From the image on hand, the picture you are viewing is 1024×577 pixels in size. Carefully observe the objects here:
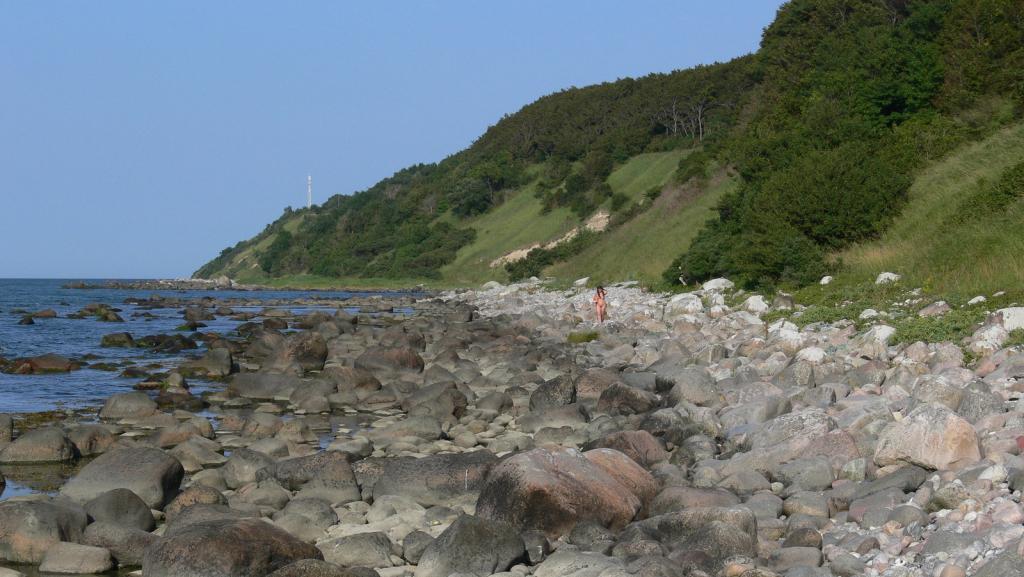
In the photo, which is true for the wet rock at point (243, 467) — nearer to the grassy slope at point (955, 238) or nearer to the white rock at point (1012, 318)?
the white rock at point (1012, 318)

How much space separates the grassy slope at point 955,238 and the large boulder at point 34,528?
49.9 feet

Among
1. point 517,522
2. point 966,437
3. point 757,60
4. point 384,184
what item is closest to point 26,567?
point 517,522

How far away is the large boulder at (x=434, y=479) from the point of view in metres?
11.1

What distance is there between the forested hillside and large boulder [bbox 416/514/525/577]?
19.4 m

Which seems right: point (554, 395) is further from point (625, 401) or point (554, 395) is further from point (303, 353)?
point (303, 353)

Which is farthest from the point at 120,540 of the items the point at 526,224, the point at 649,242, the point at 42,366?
the point at 526,224

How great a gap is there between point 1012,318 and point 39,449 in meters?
14.0

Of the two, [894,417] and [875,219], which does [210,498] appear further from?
[875,219]

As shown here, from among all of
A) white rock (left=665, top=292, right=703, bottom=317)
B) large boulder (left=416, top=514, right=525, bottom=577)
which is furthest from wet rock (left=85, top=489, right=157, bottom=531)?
white rock (left=665, top=292, right=703, bottom=317)

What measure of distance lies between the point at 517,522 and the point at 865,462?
358 cm

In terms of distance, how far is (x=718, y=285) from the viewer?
1232 inches

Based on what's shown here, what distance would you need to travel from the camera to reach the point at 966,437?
9094 millimetres

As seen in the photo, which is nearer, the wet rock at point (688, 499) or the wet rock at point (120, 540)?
the wet rock at point (120, 540)

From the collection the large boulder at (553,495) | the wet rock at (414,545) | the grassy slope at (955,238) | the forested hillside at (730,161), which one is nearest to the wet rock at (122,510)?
the wet rock at (414,545)
